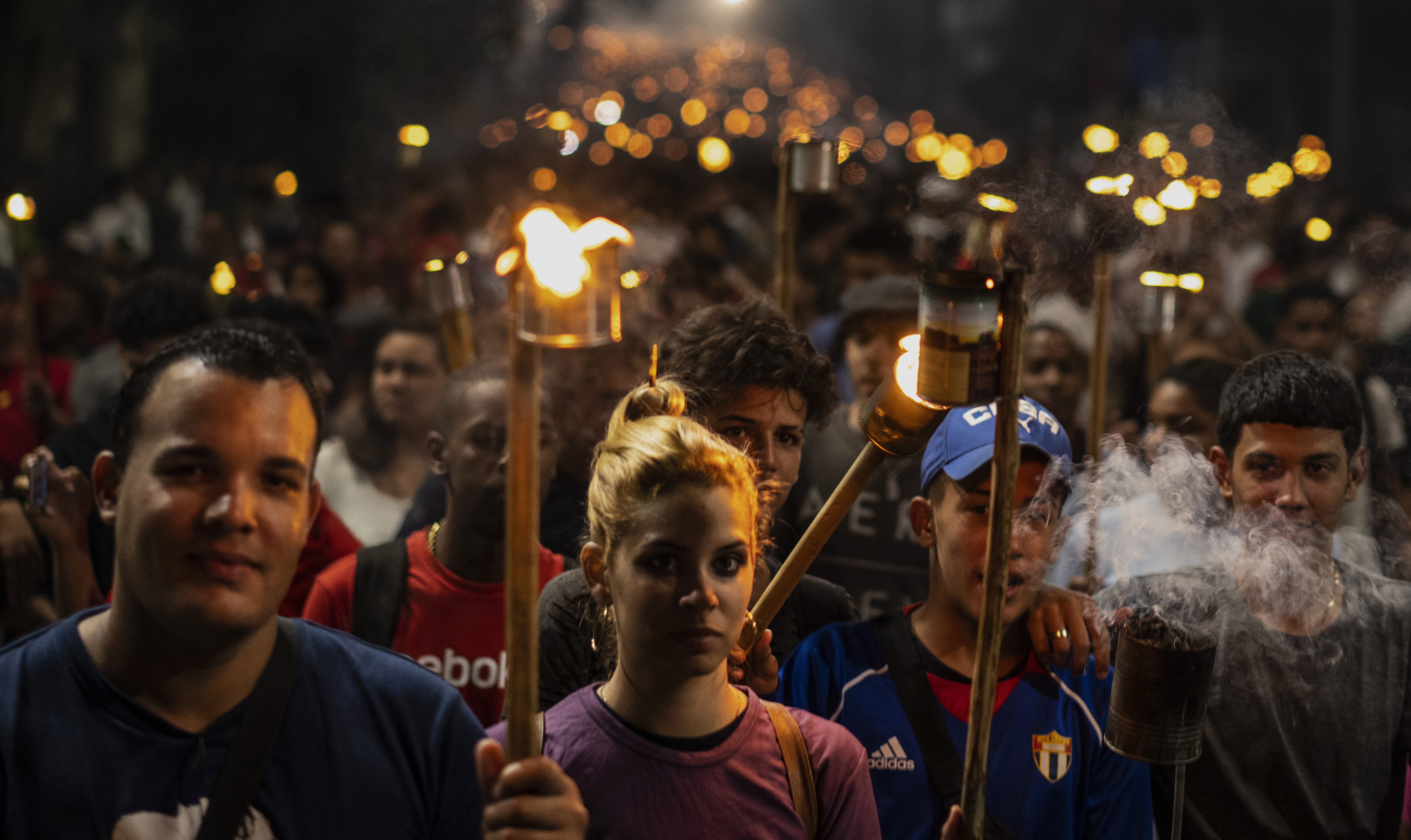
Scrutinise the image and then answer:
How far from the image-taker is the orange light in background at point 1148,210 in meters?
4.50

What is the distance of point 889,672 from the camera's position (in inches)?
123

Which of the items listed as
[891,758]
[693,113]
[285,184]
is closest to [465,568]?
[891,758]

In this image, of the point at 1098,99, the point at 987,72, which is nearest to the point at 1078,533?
the point at 1098,99

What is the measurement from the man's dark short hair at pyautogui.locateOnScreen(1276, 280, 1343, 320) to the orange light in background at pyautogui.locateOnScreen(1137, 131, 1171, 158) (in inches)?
61.4

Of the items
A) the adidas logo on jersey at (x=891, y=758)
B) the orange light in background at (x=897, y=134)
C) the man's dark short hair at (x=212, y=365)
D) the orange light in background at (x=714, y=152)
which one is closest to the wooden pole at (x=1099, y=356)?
the adidas logo on jersey at (x=891, y=758)

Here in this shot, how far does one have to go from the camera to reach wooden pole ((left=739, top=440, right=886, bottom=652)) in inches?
108

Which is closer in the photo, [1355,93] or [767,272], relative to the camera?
[767,272]

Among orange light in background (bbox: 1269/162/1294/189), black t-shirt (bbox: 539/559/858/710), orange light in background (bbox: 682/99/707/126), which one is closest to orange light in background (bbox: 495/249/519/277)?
black t-shirt (bbox: 539/559/858/710)

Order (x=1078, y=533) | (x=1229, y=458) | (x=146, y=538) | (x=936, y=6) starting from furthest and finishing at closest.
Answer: (x=936, y=6) → (x=1078, y=533) → (x=1229, y=458) → (x=146, y=538)

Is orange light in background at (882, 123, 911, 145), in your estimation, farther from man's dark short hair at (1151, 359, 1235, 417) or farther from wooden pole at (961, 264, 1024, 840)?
wooden pole at (961, 264, 1024, 840)

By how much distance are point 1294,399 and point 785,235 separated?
7.29 feet

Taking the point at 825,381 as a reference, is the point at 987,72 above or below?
above

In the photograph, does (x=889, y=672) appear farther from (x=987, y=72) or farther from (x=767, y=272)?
(x=987, y=72)

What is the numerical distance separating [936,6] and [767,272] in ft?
219
